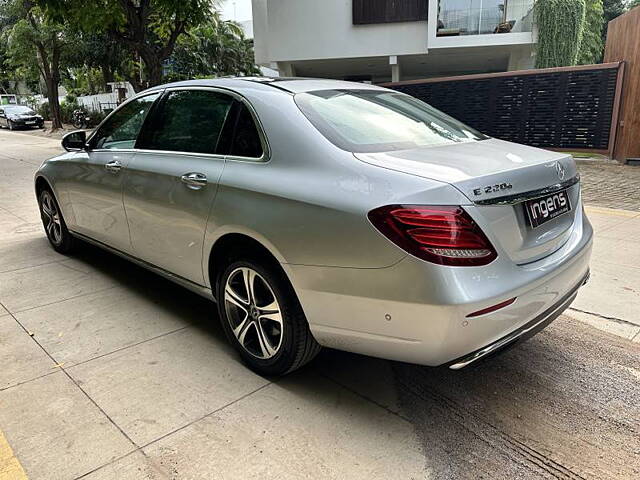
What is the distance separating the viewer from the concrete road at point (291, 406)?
2.21 metres

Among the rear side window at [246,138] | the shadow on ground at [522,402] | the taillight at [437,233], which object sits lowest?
the shadow on ground at [522,402]

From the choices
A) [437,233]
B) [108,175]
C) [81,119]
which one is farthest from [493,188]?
[81,119]

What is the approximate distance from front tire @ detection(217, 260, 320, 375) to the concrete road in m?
0.15

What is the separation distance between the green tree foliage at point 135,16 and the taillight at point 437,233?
38.2 feet

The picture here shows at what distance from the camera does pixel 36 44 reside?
23.9 meters

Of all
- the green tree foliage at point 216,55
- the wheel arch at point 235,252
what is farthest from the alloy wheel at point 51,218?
the green tree foliage at point 216,55

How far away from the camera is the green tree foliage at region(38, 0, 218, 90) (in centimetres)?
1151

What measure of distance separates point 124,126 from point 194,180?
1.41 metres

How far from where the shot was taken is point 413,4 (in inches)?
737

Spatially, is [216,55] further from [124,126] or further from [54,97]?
[124,126]

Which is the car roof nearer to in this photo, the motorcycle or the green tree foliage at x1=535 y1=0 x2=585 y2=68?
the green tree foliage at x1=535 y1=0 x2=585 y2=68

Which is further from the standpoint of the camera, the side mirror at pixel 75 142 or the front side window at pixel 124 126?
the side mirror at pixel 75 142

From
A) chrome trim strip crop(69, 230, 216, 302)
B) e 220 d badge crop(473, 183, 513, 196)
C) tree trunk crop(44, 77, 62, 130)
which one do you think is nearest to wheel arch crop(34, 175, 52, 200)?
chrome trim strip crop(69, 230, 216, 302)

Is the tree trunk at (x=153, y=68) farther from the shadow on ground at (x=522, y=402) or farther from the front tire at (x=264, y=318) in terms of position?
the front tire at (x=264, y=318)
